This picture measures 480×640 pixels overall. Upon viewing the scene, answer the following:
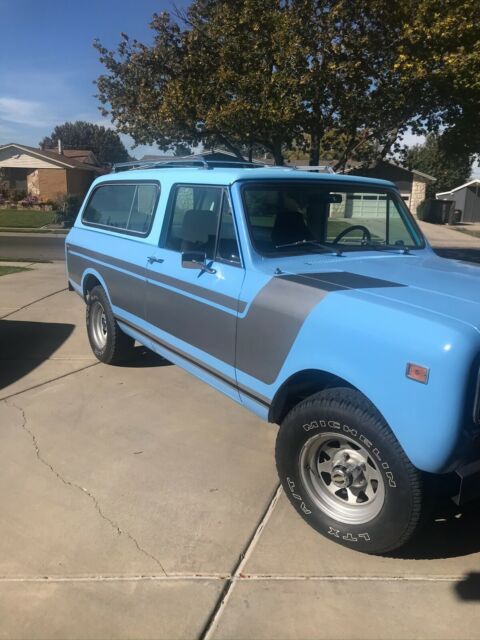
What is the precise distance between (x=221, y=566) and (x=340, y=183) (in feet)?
8.99

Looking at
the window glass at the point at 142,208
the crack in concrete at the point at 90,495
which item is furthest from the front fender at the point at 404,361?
the window glass at the point at 142,208

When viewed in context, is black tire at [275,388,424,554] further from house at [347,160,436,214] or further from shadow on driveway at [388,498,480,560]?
house at [347,160,436,214]

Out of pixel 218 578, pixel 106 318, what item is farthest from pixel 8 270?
pixel 218 578

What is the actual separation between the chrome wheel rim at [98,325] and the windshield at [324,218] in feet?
8.26

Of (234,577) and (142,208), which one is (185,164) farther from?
(234,577)

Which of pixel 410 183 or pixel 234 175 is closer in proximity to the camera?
pixel 234 175

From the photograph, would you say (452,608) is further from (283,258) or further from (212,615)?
(283,258)

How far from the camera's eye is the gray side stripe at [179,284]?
3.31 metres

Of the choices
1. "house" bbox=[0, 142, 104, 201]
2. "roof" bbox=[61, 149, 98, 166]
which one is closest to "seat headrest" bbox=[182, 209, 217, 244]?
"house" bbox=[0, 142, 104, 201]

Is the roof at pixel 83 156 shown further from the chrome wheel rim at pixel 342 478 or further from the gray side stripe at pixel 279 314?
the chrome wheel rim at pixel 342 478

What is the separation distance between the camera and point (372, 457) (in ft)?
8.37

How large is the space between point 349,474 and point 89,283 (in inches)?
152

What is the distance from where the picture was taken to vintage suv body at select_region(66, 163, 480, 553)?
2.30 meters

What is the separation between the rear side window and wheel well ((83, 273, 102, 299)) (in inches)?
21.7
